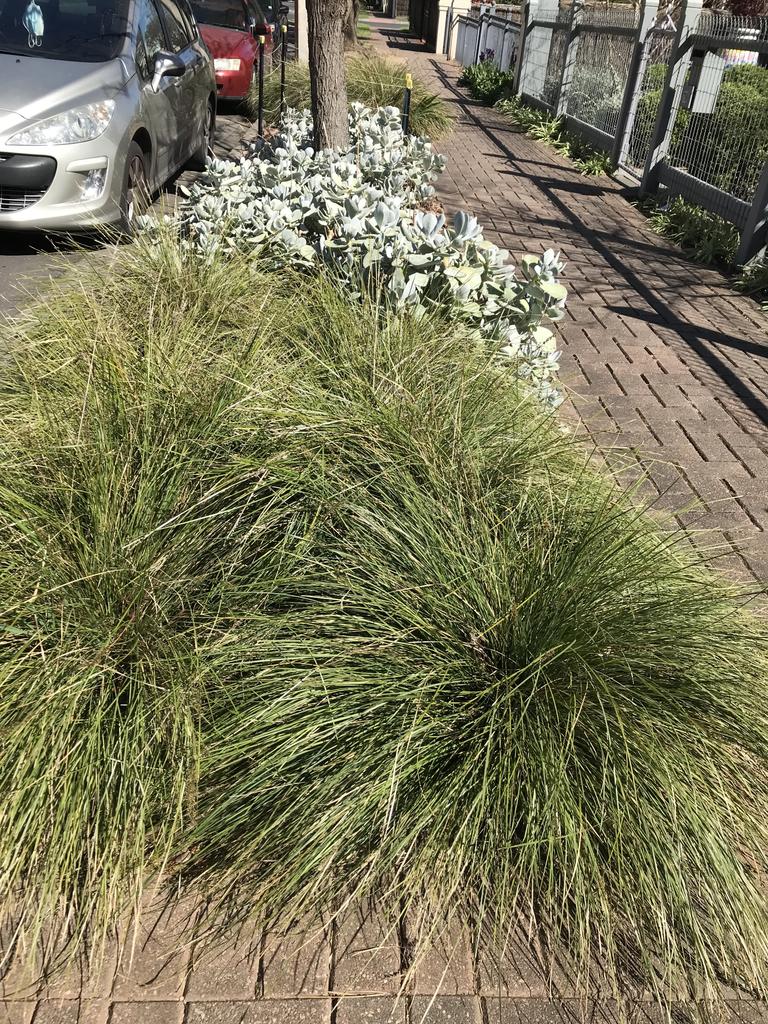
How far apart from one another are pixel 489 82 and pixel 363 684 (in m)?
19.7

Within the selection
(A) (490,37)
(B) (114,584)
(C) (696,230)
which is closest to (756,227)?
(C) (696,230)

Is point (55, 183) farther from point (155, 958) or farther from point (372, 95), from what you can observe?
point (372, 95)

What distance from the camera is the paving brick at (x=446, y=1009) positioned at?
1.83m

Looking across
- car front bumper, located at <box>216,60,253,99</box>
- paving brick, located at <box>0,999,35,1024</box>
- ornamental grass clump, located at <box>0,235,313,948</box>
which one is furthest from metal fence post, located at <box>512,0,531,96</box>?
paving brick, located at <box>0,999,35,1024</box>

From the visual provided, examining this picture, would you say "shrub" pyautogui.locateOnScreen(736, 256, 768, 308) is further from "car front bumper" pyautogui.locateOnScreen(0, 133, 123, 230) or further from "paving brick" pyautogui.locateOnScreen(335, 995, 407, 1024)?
"paving brick" pyautogui.locateOnScreen(335, 995, 407, 1024)

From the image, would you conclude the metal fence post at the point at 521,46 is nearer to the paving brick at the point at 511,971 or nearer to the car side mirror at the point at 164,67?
the car side mirror at the point at 164,67

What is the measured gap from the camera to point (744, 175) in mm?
8008

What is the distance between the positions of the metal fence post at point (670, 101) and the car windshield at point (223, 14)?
6.32 meters

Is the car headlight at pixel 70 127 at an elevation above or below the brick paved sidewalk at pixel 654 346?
above

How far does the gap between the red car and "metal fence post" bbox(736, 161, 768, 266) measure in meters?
7.17

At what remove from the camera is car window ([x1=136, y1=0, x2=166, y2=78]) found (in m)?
6.78

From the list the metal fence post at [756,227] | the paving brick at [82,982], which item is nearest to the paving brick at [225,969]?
the paving brick at [82,982]

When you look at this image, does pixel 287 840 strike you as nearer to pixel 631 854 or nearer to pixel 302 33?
pixel 631 854

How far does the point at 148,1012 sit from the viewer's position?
1.81 m
